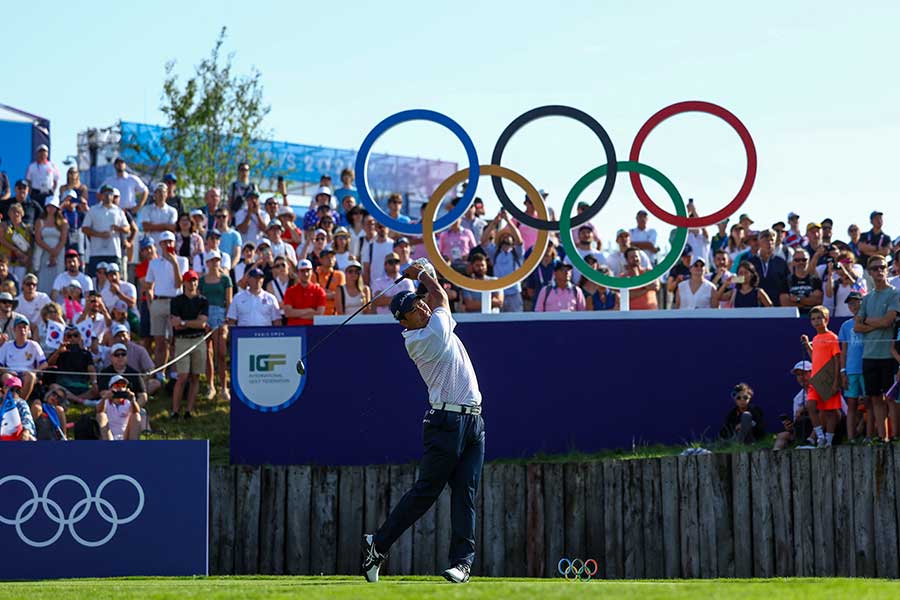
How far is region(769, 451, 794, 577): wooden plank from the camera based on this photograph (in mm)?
14023

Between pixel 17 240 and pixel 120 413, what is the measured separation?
548 cm

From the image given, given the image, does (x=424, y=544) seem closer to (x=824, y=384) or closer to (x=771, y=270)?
(x=824, y=384)

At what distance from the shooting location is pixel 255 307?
17.7m

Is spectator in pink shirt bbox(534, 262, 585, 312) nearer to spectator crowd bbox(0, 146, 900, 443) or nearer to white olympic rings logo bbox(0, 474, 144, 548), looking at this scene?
spectator crowd bbox(0, 146, 900, 443)

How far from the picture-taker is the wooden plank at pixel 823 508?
1384 cm

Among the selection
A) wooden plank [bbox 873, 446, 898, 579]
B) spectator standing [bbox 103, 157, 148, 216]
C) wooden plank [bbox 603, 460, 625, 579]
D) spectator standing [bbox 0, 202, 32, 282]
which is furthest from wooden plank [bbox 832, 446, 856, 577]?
spectator standing [bbox 0, 202, 32, 282]

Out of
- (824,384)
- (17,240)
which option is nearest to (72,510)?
(824,384)

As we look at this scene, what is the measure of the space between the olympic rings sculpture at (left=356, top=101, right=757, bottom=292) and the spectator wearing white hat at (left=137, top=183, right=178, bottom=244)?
4.87m

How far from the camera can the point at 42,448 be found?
13.4 m

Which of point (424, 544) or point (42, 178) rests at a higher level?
point (42, 178)

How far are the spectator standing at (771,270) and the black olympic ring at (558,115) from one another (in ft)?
7.12

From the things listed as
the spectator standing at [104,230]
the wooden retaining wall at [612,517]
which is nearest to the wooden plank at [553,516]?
the wooden retaining wall at [612,517]

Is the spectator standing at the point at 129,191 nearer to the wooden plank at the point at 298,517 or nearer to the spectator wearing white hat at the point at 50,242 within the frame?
the spectator wearing white hat at the point at 50,242

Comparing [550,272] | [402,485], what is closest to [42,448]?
[402,485]
